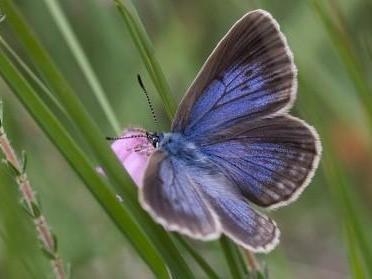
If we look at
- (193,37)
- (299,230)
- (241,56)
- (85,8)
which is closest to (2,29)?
(85,8)

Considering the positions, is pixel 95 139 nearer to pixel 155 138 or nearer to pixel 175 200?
pixel 175 200

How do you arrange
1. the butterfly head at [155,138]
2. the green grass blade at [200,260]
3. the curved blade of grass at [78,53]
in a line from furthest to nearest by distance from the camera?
the curved blade of grass at [78,53], the butterfly head at [155,138], the green grass blade at [200,260]

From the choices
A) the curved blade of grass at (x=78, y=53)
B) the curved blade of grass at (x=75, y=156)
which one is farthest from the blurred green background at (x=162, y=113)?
the curved blade of grass at (x=75, y=156)

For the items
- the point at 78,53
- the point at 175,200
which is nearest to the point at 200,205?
the point at 175,200

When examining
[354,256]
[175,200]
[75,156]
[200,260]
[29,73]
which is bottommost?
[354,256]

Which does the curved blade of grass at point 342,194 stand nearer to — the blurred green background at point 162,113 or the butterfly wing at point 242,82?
the butterfly wing at point 242,82

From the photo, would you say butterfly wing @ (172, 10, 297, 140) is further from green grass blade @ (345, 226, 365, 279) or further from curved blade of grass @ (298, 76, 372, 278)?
green grass blade @ (345, 226, 365, 279)
